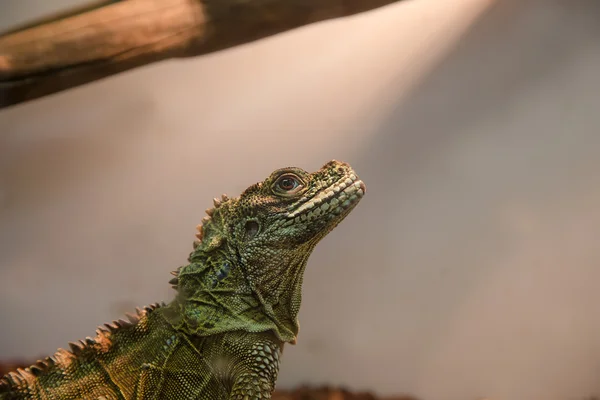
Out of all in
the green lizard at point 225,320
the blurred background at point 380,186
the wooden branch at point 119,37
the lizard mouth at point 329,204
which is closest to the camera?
the green lizard at point 225,320

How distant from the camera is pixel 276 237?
6.03ft

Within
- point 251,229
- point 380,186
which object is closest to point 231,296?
point 251,229

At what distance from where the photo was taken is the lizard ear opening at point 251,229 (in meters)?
1.87

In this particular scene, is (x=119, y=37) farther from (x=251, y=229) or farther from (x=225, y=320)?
(x=225, y=320)

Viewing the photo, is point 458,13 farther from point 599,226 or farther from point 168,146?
point 168,146

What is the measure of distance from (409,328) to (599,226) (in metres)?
1.40

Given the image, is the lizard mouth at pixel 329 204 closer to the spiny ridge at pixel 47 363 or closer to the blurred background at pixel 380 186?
the spiny ridge at pixel 47 363

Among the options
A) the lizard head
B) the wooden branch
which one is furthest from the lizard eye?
the wooden branch

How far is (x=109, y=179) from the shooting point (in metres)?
2.94

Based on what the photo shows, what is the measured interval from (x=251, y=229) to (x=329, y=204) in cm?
33

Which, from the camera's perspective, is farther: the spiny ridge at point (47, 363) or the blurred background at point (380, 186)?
the blurred background at point (380, 186)

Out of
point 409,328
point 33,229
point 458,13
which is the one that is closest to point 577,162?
point 458,13

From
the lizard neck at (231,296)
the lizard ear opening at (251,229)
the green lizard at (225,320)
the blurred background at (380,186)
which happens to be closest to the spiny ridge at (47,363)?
the green lizard at (225,320)

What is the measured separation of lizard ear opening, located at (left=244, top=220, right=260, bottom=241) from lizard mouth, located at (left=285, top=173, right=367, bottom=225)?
129mm
